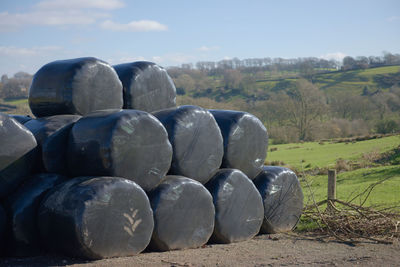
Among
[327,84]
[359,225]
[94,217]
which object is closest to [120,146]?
[94,217]

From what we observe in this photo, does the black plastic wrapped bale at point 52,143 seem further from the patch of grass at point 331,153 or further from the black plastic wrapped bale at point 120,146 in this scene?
the patch of grass at point 331,153

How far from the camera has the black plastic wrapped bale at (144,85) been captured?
6715 millimetres

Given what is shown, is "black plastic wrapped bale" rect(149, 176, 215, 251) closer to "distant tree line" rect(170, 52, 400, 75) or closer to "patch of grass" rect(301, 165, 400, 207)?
"patch of grass" rect(301, 165, 400, 207)

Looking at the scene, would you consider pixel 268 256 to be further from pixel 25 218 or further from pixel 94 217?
pixel 25 218

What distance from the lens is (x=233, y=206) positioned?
6875mm

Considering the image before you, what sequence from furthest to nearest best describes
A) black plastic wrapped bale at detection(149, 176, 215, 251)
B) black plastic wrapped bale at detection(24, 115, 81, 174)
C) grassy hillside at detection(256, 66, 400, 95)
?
grassy hillside at detection(256, 66, 400, 95)
black plastic wrapped bale at detection(149, 176, 215, 251)
black plastic wrapped bale at detection(24, 115, 81, 174)

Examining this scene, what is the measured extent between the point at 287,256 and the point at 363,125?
4271 centimetres

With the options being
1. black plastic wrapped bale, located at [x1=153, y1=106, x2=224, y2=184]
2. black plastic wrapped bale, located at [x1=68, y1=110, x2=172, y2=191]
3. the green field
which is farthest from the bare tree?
black plastic wrapped bale, located at [x1=68, y1=110, x2=172, y2=191]

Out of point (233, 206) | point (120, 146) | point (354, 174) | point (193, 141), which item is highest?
point (120, 146)

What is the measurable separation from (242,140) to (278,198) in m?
1.37

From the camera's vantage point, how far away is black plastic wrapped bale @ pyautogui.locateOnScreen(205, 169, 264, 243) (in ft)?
22.0

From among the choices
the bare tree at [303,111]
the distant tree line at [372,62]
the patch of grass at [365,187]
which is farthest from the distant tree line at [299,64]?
the patch of grass at [365,187]

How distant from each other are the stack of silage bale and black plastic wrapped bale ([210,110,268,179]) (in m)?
0.02

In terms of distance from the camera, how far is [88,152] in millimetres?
5395
